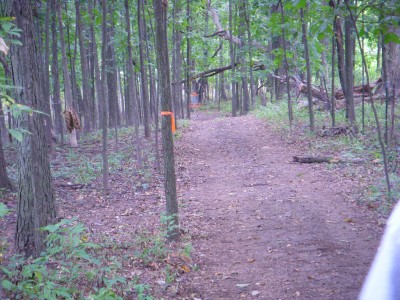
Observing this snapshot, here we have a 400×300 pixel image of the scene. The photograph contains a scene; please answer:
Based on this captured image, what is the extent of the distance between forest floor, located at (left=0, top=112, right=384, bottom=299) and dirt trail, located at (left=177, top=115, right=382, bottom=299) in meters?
0.02

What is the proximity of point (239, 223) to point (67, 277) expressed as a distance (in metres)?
3.71

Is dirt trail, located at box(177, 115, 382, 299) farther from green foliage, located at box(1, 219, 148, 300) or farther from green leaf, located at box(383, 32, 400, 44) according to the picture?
green leaf, located at box(383, 32, 400, 44)

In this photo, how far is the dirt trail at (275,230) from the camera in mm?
5359

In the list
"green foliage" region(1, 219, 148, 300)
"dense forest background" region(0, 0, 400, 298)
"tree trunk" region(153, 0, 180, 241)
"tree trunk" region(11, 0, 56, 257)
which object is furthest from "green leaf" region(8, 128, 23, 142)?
"tree trunk" region(153, 0, 180, 241)

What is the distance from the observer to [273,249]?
646 cm

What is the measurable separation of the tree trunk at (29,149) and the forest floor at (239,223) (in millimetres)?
1138

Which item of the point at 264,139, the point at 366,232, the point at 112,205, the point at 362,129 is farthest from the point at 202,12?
the point at 366,232

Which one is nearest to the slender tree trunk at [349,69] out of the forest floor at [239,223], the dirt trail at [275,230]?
the forest floor at [239,223]

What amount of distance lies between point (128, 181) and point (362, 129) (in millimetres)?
8106

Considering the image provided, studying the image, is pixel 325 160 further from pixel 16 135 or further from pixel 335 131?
pixel 16 135

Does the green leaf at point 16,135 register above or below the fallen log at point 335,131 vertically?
above

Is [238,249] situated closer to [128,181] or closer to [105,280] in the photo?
[105,280]

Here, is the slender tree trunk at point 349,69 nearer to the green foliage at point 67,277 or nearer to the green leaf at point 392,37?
the green leaf at point 392,37

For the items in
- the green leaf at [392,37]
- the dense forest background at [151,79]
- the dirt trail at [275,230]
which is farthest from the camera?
the green leaf at [392,37]
